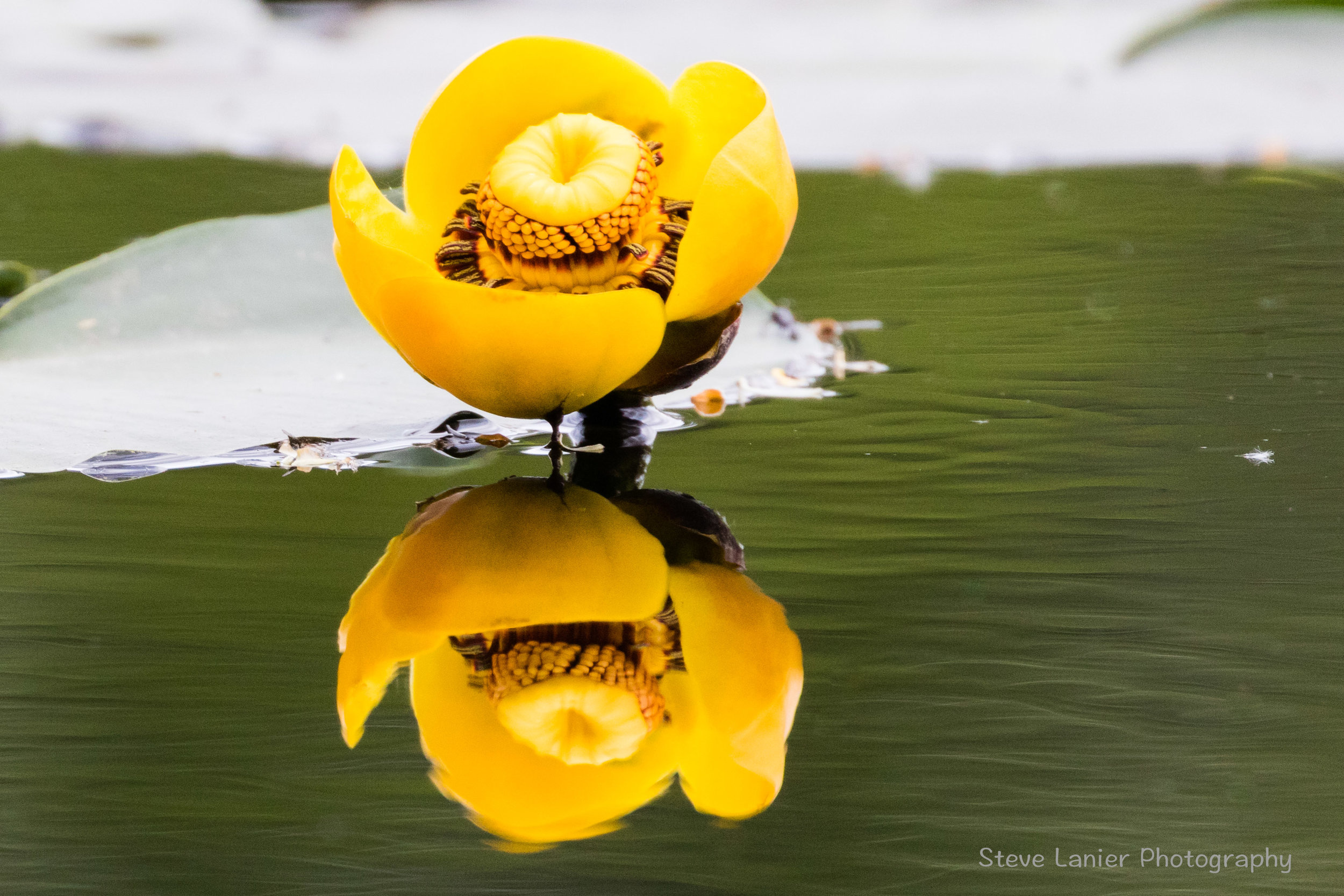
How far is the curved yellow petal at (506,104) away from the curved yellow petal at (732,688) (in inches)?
9.8

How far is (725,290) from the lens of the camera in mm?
536

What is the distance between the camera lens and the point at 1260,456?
548 mm

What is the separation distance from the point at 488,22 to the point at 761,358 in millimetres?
2366

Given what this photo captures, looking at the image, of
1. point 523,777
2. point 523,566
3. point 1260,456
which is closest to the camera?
point 523,777

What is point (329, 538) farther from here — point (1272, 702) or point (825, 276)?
point (825, 276)

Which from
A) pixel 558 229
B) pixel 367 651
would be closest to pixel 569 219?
pixel 558 229

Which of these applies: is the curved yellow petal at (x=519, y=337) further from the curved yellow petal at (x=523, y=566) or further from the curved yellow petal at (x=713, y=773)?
the curved yellow petal at (x=713, y=773)

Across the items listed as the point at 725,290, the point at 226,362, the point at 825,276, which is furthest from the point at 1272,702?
the point at 825,276

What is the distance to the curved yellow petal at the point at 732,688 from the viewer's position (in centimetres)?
30

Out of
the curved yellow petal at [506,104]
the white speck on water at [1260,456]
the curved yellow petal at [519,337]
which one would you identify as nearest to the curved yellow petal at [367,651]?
the curved yellow petal at [519,337]

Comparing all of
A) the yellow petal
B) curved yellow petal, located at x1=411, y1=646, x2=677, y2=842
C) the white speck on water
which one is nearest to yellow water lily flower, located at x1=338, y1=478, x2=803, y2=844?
curved yellow petal, located at x1=411, y1=646, x2=677, y2=842

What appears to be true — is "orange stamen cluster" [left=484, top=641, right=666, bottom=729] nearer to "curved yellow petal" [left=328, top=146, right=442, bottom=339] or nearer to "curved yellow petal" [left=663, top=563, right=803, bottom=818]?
"curved yellow petal" [left=663, top=563, right=803, bottom=818]

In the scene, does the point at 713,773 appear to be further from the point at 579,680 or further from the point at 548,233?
the point at 548,233

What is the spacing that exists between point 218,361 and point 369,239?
0.25 metres
